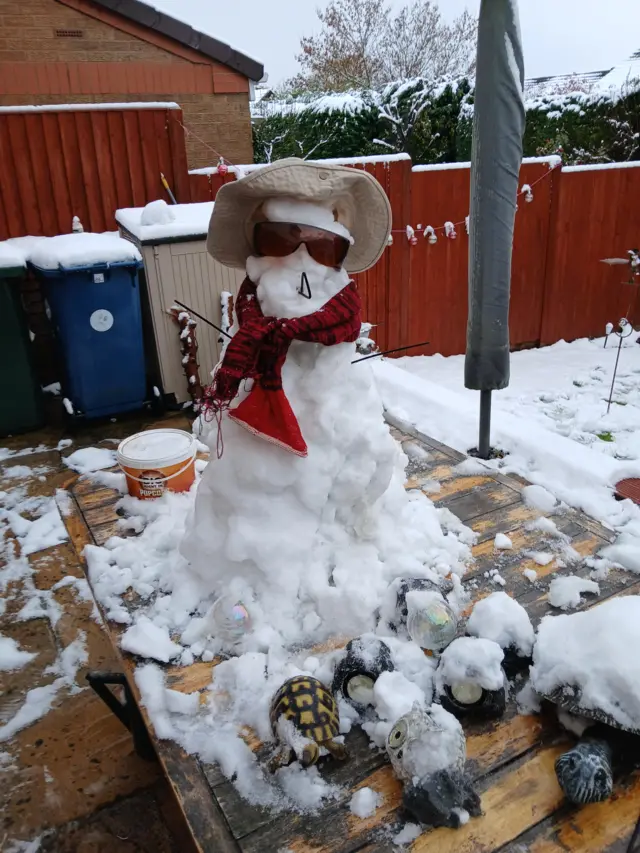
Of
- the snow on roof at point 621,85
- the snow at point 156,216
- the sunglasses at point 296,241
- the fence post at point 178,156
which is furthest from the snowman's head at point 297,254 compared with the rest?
the snow on roof at point 621,85

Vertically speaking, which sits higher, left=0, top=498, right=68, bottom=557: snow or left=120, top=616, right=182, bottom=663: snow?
left=120, top=616, right=182, bottom=663: snow

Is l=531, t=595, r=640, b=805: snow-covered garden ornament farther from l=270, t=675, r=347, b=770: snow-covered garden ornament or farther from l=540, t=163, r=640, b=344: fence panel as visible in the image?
l=540, t=163, r=640, b=344: fence panel

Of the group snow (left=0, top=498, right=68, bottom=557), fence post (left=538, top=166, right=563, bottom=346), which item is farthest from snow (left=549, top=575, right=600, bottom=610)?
fence post (left=538, top=166, right=563, bottom=346)

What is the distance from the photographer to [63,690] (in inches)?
103

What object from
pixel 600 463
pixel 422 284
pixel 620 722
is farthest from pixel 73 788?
pixel 422 284

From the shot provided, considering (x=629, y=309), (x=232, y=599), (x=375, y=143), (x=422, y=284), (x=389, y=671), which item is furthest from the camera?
(x=375, y=143)

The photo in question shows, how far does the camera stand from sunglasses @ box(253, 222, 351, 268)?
194 cm

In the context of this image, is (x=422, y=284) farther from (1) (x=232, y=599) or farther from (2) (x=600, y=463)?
(1) (x=232, y=599)

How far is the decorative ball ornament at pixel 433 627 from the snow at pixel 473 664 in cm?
8

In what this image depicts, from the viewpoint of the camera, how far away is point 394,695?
1649 mm

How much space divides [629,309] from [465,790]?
302 inches

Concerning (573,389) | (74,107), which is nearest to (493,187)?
(573,389)

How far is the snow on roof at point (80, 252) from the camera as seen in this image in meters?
4.14

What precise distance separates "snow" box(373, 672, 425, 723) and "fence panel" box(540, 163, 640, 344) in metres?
6.47
